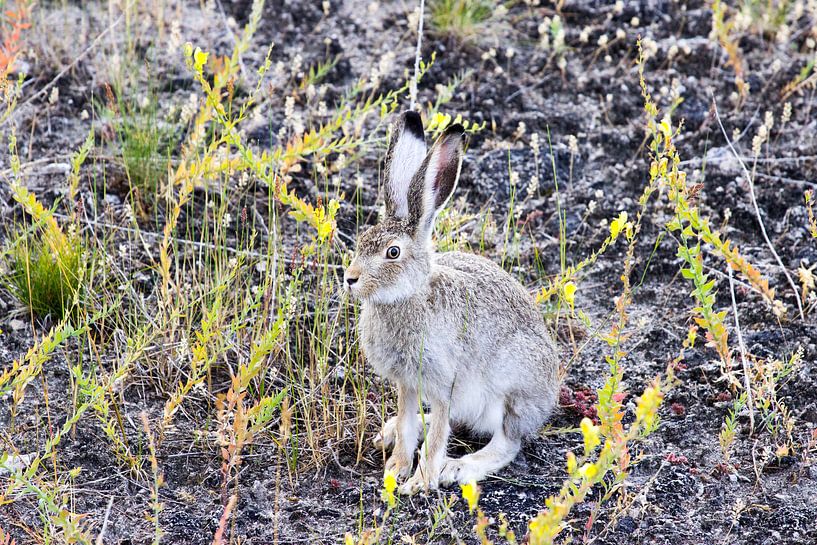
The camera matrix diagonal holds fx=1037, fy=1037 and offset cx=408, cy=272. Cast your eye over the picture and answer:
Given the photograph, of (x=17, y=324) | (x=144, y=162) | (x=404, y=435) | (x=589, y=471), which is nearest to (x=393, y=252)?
(x=404, y=435)

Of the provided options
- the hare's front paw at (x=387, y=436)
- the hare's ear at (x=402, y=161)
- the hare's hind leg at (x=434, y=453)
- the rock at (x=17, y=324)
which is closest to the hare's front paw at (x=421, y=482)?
the hare's hind leg at (x=434, y=453)

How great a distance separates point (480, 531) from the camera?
2910mm

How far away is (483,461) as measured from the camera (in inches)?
177

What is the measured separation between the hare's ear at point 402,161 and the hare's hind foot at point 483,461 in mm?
1089

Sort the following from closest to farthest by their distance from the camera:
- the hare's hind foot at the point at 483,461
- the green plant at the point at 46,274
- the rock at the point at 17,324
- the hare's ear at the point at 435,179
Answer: the hare's ear at the point at 435,179 → the hare's hind foot at the point at 483,461 → the green plant at the point at 46,274 → the rock at the point at 17,324

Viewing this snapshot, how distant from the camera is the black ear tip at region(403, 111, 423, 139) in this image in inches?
169

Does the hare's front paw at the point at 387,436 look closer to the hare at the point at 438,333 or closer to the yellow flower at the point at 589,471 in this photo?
the hare at the point at 438,333

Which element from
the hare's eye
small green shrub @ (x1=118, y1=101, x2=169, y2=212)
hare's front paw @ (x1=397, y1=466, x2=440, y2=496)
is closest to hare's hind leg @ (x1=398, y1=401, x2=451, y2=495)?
hare's front paw @ (x1=397, y1=466, x2=440, y2=496)

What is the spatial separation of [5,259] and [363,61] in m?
3.09

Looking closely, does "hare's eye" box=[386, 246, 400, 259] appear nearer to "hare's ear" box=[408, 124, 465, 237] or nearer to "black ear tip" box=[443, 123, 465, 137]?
"hare's ear" box=[408, 124, 465, 237]

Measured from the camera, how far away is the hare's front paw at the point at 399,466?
14.5 feet

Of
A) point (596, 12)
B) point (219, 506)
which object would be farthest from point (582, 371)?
point (596, 12)

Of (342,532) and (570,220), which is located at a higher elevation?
(570,220)

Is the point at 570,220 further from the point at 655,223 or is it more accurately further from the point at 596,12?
the point at 596,12
